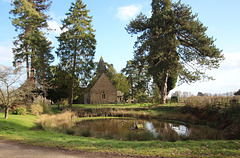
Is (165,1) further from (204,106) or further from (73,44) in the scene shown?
(204,106)

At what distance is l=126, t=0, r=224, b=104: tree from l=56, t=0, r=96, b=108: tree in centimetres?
804

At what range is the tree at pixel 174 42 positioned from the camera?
2691 centimetres

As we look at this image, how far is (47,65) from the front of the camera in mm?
35844

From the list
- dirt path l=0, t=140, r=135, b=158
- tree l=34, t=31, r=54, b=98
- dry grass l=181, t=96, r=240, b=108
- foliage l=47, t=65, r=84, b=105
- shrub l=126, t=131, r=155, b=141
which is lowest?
shrub l=126, t=131, r=155, b=141

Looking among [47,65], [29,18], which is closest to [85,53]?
[47,65]

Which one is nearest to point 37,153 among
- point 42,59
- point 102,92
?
point 42,59

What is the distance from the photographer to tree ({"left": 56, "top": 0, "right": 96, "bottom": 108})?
32719 mm

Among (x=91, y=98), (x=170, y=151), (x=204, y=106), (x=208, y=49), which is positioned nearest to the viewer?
(x=170, y=151)

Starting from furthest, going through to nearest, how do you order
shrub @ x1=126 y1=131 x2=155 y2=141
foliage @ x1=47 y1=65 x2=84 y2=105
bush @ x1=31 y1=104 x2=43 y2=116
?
foliage @ x1=47 y1=65 x2=84 y2=105, bush @ x1=31 y1=104 x2=43 y2=116, shrub @ x1=126 y1=131 x2=155 y2=141

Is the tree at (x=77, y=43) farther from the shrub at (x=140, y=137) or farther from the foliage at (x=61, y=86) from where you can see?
the shrub at (x=140, y=137)

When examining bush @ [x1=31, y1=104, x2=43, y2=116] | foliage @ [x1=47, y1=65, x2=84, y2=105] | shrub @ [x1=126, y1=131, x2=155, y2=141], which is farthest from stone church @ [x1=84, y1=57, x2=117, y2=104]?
shrub @ [x1=126, y1=131, x2=155, y2=141]

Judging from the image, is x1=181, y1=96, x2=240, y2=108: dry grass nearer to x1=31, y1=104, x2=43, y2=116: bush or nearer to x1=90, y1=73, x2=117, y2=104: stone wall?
x1=31, y1=104, x2=43, y2=116: bush

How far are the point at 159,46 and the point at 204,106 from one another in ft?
33.7

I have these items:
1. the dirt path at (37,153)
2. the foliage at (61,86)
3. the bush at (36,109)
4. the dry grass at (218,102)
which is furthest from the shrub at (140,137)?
the foliage at (61,86)
